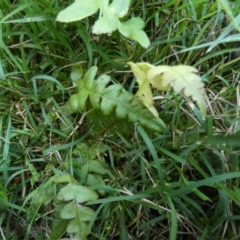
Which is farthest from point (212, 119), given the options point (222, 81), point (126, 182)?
point (126, 182)

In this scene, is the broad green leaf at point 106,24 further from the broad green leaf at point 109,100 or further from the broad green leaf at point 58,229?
the broad green leaf at point 58,229

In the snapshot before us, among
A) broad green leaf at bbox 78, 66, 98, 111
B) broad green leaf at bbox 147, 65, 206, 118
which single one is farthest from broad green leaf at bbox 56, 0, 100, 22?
broad green leaf at bbox 147, 65, 206, 118

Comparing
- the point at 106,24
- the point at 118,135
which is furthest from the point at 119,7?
the point at 118,135

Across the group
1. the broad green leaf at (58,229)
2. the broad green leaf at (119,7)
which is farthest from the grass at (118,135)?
the broad green leaf at (119,7)

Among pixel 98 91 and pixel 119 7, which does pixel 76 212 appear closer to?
pixel 98 91

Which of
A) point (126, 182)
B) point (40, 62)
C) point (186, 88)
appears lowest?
point (126, 182)

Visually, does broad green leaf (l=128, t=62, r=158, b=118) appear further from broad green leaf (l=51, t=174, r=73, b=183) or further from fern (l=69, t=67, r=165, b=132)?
broad green leaf (l=51, t=174, r=73, b=183)

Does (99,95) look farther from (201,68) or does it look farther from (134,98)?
(201,68)
